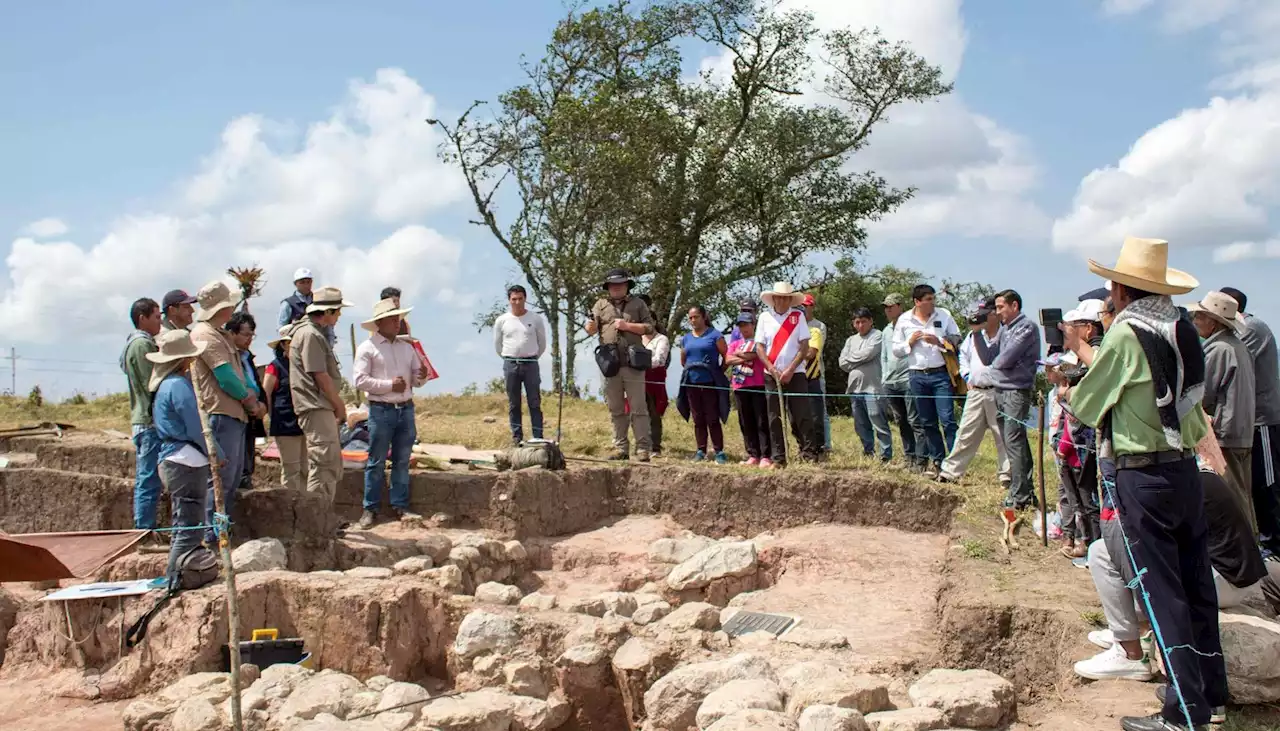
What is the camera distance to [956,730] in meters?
4.83

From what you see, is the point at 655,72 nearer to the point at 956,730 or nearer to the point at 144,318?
the point at 144,318

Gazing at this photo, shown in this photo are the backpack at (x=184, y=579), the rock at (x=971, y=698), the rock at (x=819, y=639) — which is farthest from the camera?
the backpack at (x=184, y=579)

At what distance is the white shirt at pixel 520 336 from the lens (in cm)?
1084

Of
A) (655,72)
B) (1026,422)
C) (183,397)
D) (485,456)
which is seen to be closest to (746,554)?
(1026,422)

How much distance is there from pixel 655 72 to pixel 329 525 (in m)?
14.5

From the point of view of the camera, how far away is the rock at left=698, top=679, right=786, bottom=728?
509 cm

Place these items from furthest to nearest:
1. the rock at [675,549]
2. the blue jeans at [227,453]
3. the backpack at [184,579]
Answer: the rock at [675,549], the blue jeans at [227,453], the backpack at [184,579]

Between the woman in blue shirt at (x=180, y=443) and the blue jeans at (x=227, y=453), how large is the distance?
1.08 ft

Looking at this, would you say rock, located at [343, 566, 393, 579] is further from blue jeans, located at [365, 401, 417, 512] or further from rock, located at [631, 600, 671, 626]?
rock, located at [631, 600, 671, 626]

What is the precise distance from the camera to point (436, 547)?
9133mm

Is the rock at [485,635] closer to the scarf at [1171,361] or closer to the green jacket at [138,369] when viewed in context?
the green jacket at [138,369]

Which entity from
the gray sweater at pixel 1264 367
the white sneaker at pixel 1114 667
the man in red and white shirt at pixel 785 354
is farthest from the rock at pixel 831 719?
the man in red and white shirt at pixel 785 354

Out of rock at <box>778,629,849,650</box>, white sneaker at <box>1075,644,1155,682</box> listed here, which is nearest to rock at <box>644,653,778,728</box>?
rock at <box>778,629,849,650</box>

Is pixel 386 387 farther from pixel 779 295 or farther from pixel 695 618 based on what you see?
pixel 779 295
